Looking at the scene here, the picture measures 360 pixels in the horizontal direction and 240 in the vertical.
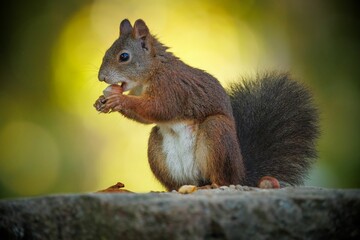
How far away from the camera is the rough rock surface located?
189cm

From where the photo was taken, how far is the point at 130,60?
3148mm

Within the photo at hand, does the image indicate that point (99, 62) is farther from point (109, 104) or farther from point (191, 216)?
point (191, 216)

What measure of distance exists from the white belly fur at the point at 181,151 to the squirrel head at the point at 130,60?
10.5 inches

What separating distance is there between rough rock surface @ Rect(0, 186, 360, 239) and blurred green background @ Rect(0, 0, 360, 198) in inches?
123

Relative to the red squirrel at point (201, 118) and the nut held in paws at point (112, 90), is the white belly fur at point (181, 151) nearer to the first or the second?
the red squirrel at point (201, 118)

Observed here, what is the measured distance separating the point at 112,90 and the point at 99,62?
8.72ft

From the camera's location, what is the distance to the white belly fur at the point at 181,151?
3.01 meters

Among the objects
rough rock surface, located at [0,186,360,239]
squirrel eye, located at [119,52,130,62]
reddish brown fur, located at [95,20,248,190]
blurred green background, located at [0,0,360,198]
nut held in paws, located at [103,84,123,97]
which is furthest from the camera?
blurred green background, located at [0,0,360,198]

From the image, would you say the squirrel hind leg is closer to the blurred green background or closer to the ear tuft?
the ear tuft

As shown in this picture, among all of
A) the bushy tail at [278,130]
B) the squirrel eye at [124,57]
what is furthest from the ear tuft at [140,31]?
the bushy tail at [278,130]

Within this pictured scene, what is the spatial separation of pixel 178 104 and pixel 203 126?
0.17 metres

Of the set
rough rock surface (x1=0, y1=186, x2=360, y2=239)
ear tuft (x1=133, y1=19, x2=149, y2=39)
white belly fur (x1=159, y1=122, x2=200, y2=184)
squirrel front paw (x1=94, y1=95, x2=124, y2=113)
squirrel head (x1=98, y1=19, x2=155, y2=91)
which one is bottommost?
rough rock surface (x1=0, y1=186, x2=360, y2=239)

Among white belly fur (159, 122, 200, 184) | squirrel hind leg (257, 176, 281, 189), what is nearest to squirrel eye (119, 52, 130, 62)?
white belly fur (159, 122, 200, 184)

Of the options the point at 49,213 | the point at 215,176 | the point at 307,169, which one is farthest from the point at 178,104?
the point at 49,213
